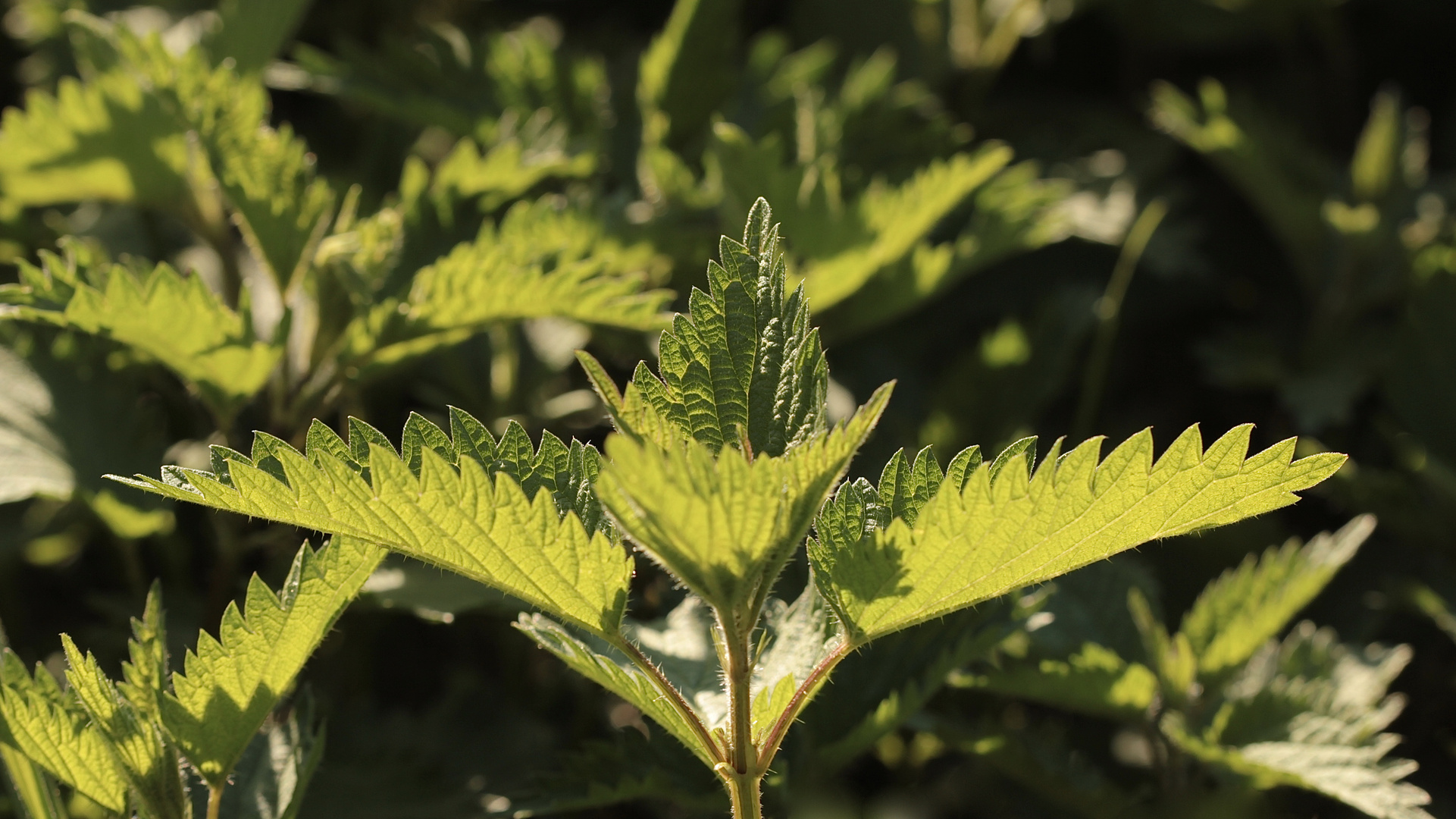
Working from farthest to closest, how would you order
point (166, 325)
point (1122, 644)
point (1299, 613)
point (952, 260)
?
point (1299, 613) → point (952, 260) → point (1122, 644) → point (166, 325)

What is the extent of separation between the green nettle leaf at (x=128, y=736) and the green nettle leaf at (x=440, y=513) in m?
0.14

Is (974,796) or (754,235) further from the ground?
(754,235)

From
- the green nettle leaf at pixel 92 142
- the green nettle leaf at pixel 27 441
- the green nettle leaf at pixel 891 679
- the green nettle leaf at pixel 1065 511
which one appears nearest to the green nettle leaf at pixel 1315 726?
the green nettle leaf at pixel 891 679

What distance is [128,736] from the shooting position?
2.14 feet

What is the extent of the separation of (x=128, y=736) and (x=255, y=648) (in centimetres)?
8

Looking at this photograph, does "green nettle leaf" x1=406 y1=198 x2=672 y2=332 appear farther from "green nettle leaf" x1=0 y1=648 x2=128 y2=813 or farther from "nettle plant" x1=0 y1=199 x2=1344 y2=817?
"green nettle leaf" x1=0 y1=648 x2=128 y2=813

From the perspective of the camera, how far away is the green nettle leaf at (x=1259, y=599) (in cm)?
87

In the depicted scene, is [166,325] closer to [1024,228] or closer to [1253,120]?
[1024,228]

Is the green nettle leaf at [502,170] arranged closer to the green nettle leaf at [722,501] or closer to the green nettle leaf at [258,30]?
the green nettle leaf at [258,30]

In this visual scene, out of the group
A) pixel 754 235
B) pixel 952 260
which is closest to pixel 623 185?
pixel 952 260

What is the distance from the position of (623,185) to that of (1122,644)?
66 centimetres

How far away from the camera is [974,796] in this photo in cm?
100

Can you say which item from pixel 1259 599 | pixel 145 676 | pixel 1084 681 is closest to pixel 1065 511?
pixel 1084 681

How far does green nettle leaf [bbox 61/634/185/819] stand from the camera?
650 mm
